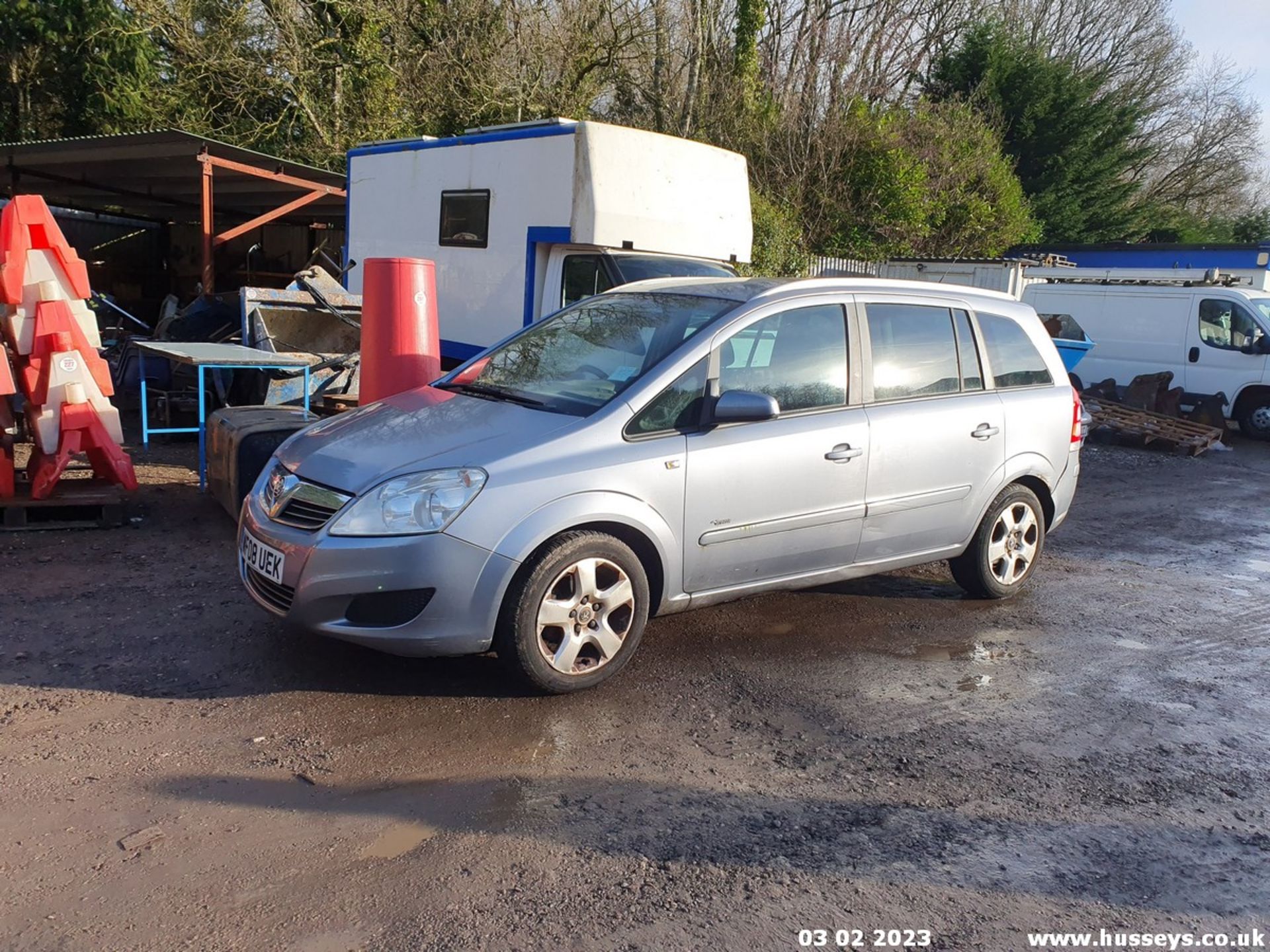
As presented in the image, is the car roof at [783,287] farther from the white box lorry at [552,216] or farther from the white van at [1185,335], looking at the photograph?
the white van at [1185,335]

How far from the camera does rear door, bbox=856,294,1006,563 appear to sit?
17.3 feet

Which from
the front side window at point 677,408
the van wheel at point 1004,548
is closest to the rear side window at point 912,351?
the van wheel at point 1004,548

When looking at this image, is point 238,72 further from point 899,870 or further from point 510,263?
point 899,870

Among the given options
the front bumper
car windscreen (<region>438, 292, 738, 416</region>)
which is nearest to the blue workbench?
car windscreen (<region>438, 292, 738, 416</region>)

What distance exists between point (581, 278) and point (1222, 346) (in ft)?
33.3

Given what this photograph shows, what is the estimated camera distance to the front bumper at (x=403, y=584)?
4.02 m

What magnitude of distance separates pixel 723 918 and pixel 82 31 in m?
21.8

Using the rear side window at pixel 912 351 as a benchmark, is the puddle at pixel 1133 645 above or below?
below

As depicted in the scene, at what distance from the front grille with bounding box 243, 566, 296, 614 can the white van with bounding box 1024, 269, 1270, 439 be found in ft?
47.5

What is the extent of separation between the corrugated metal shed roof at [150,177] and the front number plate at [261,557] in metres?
10.4

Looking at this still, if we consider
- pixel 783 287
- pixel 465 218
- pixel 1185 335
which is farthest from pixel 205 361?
pixel 1185 335

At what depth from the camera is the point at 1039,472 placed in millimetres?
6027

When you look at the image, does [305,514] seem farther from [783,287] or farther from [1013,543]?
[1013,543]

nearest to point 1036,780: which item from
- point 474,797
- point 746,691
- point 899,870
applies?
point 899,870
